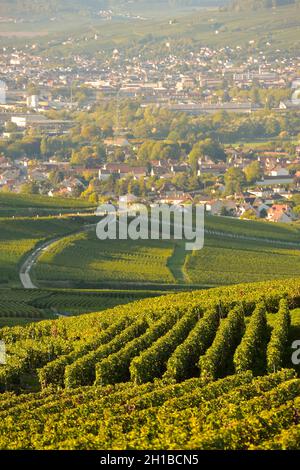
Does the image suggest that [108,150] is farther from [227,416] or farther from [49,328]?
[227,416]

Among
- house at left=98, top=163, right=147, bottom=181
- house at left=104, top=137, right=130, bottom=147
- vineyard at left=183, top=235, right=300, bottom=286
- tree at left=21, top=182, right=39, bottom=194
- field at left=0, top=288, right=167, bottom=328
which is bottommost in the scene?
vineyard at left=183, top=235, right=300, bottom=286

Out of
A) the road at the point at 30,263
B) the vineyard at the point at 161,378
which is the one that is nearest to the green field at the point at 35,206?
the road at the point at 30,263

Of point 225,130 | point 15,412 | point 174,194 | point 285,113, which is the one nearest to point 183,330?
point 15,412

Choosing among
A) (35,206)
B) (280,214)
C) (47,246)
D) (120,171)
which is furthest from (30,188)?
(47,246)

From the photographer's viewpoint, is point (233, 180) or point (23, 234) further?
point (233, 180)

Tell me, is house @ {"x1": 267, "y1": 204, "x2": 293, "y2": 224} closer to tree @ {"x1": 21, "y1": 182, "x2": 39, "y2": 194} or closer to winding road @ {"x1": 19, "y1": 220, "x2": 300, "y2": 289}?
winding road @ {"x1": 19, "y1": 220, "x2": 300, "y2": 289}

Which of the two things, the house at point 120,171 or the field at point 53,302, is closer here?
the field at point 53,302

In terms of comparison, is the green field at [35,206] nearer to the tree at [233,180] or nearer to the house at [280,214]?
the house at [280,214]

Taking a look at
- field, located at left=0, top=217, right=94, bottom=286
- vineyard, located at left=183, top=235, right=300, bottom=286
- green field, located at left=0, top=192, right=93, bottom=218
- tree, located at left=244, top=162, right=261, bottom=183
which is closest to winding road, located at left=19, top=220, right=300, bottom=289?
field, located at left=0, top=217, right=94, bottom=286

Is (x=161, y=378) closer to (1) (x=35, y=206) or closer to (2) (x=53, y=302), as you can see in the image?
(2) (x=53, y=302)
